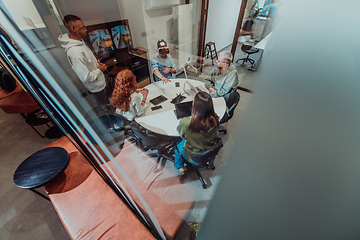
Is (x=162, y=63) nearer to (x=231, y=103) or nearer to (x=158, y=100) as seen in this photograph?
(x=158, y=100)

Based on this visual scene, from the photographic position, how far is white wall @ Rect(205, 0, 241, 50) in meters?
2.66

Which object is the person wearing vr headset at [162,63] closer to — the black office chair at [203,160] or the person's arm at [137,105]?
the person's arm at [137,105]

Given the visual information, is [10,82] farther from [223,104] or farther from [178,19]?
[223,104]

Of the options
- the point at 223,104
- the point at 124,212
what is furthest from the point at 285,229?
the point at 223,104

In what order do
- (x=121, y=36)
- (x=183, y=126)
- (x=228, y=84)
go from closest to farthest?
(x=183, y=126) < (x=228, y=84) < (x=121, y=36)

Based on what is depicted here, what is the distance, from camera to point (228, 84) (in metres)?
1.97

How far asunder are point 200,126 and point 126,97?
0.92 metres

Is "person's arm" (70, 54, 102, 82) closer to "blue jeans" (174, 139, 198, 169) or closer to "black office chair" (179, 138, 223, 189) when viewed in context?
"blue jeans" (174, 139, 198, 169)

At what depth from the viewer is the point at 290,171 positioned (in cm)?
16

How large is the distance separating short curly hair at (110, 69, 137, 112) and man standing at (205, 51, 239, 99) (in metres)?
1.12

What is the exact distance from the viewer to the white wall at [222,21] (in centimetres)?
266

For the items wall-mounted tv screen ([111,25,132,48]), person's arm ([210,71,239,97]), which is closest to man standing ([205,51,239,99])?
person's arm ([210,71,239,97])

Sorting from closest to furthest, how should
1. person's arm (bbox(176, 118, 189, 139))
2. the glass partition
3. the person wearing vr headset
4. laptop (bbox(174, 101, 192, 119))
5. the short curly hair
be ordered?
the glass partition < person's arm (bbox(176, 118, 189, 139)) < the short curly hair < laptop (bbox(174, 101, 192, 119)) < the person wearing vr headset

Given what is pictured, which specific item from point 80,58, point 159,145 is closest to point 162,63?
point 80,58
